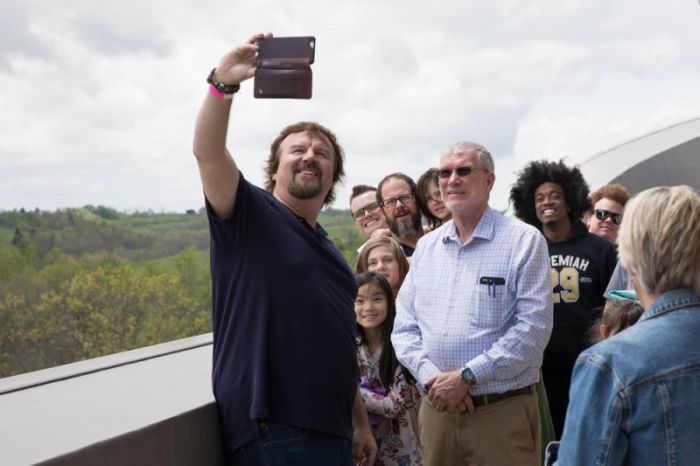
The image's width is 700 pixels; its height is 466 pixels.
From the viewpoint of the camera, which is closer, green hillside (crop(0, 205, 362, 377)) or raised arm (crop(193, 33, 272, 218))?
raised arm (crop(193, 33, 272, 218))

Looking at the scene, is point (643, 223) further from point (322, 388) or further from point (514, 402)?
point (514, 402)

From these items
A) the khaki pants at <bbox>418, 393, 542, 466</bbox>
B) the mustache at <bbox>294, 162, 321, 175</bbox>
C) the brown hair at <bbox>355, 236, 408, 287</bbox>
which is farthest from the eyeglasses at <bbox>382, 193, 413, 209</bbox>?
the mustache at <bbox>294, 162, 321, 175</bbox>

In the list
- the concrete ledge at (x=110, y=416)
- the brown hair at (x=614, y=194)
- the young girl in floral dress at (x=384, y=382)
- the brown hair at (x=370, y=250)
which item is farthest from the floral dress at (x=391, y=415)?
the brown hair at (x=614, y=194)

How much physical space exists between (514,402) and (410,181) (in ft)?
6.05

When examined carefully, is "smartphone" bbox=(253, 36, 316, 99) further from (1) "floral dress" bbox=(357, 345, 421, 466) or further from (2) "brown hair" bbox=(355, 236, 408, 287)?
(2) "brown hair" bbox=(355, 236, 408, 287)

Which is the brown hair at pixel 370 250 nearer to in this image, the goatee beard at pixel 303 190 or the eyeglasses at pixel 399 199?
the eyeglasses at pixel 399 199

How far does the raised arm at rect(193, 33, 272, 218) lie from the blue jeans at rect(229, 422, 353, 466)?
63 centimetres

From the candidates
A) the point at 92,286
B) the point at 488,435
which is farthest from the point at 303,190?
the point at 92,286

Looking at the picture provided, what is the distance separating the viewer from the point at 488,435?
3.20 meters

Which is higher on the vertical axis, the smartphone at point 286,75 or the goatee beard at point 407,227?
the smartphone at point 286,75

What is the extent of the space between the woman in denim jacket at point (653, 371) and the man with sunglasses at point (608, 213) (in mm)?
3508

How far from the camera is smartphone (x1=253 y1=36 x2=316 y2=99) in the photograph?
2.09m

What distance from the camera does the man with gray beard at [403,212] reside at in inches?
182

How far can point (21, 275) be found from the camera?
87.5 ft
